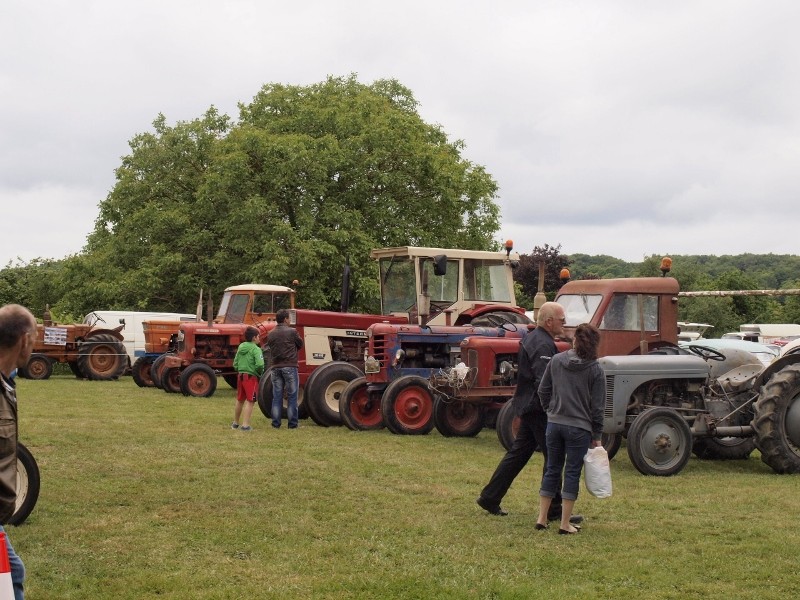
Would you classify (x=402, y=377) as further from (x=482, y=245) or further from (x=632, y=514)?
(x=482, y=245)

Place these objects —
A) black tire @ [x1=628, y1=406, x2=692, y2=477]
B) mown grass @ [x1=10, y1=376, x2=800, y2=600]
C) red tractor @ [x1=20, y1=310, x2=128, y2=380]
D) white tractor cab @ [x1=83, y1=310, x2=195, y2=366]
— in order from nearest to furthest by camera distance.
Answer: mown grass @ [x1=10, y1=376, x2=800, y2=600], black tire @ [x1=628, y1=406, x2=692, y2=477], red tractor @ [x1=20, y1=310, x2=128, y2=380], white tractor cab @ [x1=83, y1=310, x2=195, y2=366]

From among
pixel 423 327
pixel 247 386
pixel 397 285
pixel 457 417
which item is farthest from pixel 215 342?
pixel 457 417

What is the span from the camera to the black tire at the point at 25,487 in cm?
745

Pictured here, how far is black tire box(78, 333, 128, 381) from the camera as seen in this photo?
26234 mm

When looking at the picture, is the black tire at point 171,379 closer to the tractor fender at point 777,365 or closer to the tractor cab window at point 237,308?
the tractor cab window at point 237,308

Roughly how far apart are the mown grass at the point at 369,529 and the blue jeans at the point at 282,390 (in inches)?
84.9

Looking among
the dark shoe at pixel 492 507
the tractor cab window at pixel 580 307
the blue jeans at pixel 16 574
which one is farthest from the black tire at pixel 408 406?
the blue jeans at pixel 16 574

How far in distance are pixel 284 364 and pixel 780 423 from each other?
654cm

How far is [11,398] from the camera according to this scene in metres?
4.08

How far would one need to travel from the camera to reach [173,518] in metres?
7.87

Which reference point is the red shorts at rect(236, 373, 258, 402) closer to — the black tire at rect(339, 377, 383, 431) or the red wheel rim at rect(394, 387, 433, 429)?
the black tire at rect(339, 377, 383, 431)

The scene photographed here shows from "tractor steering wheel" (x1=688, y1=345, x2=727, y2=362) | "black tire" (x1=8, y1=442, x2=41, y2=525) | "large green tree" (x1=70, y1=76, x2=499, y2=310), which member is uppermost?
"large green tree" (x1=70, y1=76, x2=499, y2=310)

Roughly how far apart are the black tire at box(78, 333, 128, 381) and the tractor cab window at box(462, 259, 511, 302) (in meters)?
13.3

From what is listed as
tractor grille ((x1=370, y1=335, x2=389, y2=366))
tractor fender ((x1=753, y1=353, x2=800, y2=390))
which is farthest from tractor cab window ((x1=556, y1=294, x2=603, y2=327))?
tractor grille ((x1=370, y1=335, x2=389, y2=366))
